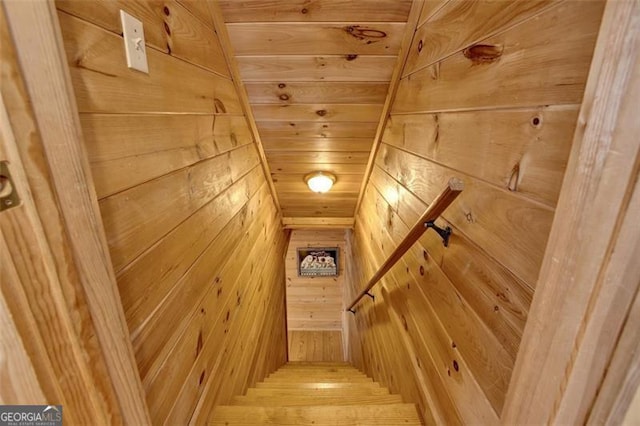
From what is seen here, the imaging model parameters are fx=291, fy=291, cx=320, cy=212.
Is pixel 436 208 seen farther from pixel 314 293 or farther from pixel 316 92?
pixel 314 293

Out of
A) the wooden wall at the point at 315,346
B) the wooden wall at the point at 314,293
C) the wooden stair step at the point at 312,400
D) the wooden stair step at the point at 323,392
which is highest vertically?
the wooden stair step at the point at 312,400

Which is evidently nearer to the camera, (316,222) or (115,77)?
(115,77)

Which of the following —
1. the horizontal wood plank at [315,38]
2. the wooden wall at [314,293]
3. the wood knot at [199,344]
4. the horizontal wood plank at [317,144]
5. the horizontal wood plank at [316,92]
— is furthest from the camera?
the wooden wall at [314,293]

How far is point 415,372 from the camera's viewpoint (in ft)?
4.27

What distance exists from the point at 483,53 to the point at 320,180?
1.83m

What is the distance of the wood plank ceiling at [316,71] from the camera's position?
1444 millimetres

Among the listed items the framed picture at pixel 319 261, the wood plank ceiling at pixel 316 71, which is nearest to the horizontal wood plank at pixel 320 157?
the wood plank ceiling at pixel 316 71

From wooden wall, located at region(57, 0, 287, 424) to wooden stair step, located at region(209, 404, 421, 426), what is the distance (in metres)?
0.12

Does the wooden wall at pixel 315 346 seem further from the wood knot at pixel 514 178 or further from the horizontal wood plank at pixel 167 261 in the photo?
the wood knot at pixel 514 178

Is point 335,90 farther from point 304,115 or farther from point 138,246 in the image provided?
point 138,246

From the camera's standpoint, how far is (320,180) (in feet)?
8.46

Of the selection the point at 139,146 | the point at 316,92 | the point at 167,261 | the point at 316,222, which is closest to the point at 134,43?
the point at 139,146

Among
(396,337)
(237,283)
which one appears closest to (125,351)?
(237,283)

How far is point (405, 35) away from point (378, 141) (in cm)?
75
